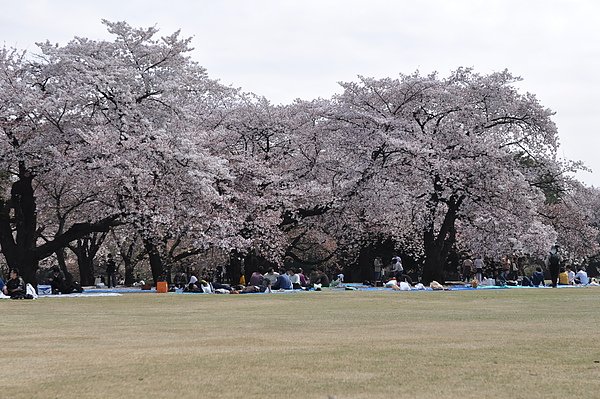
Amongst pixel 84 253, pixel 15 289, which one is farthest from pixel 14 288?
pixel 84 253

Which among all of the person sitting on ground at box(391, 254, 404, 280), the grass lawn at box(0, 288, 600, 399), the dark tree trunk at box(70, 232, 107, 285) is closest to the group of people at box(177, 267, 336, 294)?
the person sitting on ground at box(391, 254, 404, 280)

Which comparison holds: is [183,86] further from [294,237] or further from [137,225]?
[294,237]

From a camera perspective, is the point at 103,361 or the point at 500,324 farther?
the point at 500,324

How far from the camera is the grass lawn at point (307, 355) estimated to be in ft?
24.8

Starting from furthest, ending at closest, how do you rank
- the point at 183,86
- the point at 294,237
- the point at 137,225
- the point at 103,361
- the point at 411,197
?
the point at 294,237, the point at 411,197, the point at 183,86, the point at 137,225, the point at 103,361

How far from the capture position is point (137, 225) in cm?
3391

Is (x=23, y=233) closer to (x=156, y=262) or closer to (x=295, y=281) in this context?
(x=156, y=262)

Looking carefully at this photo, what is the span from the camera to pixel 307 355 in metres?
9.91

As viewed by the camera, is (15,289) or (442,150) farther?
(442,150)

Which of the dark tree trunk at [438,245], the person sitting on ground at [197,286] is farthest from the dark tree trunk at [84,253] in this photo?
the dark tree trunk at [438,245]

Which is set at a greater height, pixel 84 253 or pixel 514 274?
pixel 84 253

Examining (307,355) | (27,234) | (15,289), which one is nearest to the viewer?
(307,355)

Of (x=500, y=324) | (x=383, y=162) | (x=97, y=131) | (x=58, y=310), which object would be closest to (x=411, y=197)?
(x=383, y=162)

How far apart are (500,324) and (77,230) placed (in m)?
23.8
